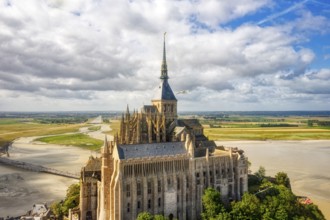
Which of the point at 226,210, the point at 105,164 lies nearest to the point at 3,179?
the point at 105,164

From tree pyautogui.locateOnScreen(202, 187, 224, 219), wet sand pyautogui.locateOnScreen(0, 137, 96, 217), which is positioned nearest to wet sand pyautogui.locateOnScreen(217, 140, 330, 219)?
tree pyautogui.locateOnScreen(202, 187, 224, 219)

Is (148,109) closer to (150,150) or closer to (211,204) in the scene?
(150,150)

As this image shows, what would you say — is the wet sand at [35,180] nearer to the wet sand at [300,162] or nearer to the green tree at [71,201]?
the green tree at [71,201]

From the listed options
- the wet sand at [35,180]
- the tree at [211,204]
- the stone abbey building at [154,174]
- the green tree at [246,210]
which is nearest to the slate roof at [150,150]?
the stone abbey building at [154,174]

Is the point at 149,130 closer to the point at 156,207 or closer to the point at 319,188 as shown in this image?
the point at 156,207

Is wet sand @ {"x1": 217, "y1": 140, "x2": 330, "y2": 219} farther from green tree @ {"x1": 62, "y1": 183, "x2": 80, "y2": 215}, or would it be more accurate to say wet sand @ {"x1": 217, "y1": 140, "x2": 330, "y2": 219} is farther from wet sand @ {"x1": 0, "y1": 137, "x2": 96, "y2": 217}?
wet sand @ {"x1": 0, "y1": 137, "x2": 96, "y2": 217}

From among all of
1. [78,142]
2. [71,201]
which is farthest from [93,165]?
[78,142]
